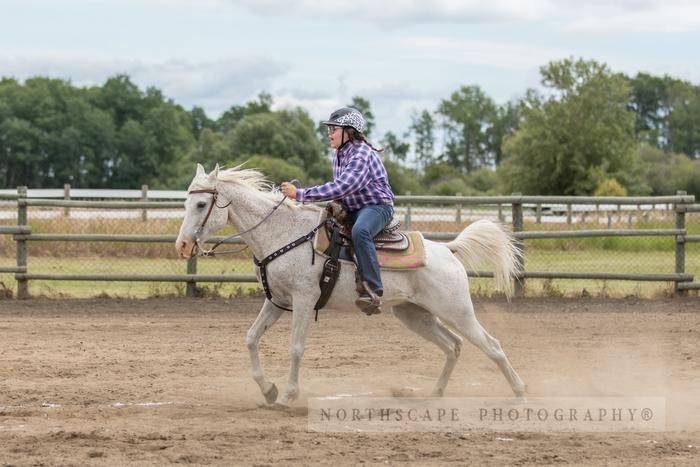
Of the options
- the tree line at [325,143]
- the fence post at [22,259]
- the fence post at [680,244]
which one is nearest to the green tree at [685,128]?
the tree line at [325,143]

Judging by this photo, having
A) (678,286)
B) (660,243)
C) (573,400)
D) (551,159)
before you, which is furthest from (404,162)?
(573,400)

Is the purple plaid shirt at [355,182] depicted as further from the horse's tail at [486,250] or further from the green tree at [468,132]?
the green tree at [468,132]

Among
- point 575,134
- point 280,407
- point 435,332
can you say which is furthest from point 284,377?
point 575,134

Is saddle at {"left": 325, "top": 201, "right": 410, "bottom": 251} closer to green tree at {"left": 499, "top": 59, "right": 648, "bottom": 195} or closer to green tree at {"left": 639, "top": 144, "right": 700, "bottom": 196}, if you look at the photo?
green tree at {"left": 499, "top": 59, "right": 648, "bottom": 195}

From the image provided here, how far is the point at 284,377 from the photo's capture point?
30.9 feet

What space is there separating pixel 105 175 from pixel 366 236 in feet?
226

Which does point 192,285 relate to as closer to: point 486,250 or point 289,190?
point 486,250

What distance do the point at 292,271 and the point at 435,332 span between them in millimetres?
1423

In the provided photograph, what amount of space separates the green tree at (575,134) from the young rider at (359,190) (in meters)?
38.7

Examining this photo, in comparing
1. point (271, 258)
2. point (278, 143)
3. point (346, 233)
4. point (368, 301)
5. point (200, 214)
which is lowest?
point (368, 301)

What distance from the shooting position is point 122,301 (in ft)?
49.1

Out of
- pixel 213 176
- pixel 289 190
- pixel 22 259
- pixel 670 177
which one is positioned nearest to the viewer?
pixel 289 190

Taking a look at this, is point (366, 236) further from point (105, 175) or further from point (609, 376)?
point (105, 175)

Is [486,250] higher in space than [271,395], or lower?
higher
